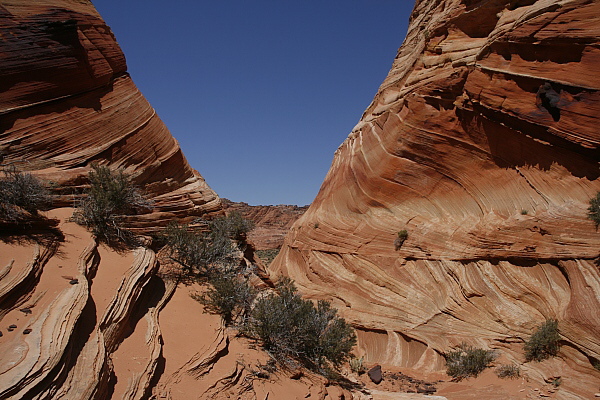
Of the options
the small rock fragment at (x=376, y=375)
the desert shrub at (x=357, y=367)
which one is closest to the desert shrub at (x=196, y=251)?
the desert shrub at (x=357, y=367)

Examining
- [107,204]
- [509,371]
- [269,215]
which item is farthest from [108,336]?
[269,215]

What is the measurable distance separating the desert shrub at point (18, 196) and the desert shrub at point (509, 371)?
1073cm

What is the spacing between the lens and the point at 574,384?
26.1ft

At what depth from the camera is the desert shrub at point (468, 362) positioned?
9305 millimetres

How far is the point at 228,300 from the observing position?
25.9ft

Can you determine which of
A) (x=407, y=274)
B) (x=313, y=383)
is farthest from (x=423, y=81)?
(x=313, y=383)

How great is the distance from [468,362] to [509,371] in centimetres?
92

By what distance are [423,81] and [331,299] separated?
348 inches

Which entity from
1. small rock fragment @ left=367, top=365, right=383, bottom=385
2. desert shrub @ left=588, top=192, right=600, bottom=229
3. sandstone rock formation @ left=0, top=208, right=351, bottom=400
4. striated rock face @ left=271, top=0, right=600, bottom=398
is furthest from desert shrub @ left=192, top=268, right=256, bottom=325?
desert shrub @ left=588, top=192, right=600, bottom=229

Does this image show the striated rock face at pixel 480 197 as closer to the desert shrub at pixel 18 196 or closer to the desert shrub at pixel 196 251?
the desert shrub at pixel 196 251

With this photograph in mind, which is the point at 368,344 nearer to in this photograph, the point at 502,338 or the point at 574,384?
the point at 502,338

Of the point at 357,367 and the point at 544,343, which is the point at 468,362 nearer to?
the point at 544,343

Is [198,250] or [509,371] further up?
[198,250]

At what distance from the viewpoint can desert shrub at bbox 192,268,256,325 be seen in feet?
25.7
